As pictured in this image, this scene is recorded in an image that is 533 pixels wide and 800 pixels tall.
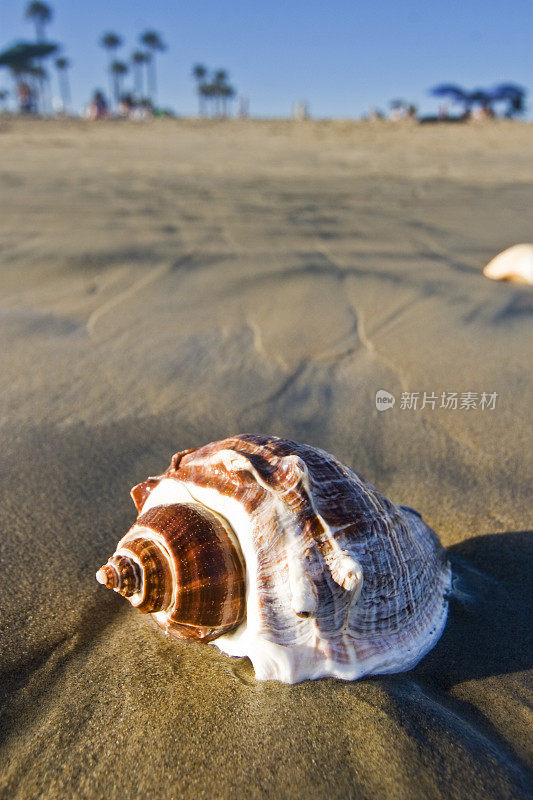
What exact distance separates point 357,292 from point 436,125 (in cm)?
1174

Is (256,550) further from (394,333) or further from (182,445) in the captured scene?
(394,333)

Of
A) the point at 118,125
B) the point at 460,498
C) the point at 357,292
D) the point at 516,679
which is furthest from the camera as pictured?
the point at 118,125

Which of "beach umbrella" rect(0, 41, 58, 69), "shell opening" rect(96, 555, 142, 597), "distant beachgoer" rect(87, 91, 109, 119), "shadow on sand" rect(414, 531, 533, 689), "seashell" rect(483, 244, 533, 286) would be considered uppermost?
"beach umbrella" rect(0, 41, 58, 69)

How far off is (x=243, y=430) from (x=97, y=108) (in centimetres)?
1793

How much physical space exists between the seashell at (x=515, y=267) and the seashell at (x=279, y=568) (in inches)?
130

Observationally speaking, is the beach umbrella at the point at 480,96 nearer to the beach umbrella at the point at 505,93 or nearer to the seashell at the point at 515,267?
the beach umbrella at the point at 505,93

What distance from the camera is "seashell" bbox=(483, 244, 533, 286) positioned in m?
4.16

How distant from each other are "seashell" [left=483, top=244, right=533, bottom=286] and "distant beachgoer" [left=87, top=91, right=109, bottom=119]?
1624 cm

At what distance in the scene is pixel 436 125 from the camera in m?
13.7

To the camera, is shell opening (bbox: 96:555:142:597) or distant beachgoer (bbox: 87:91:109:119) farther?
distant beachgoer (bbox: 87:91:109:119)

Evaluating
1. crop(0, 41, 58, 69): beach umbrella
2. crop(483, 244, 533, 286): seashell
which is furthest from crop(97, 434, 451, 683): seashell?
crop(0, 41, 58, 69): beach umbrella

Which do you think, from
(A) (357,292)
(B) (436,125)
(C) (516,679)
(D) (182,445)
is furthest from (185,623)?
(B) (436,125)
